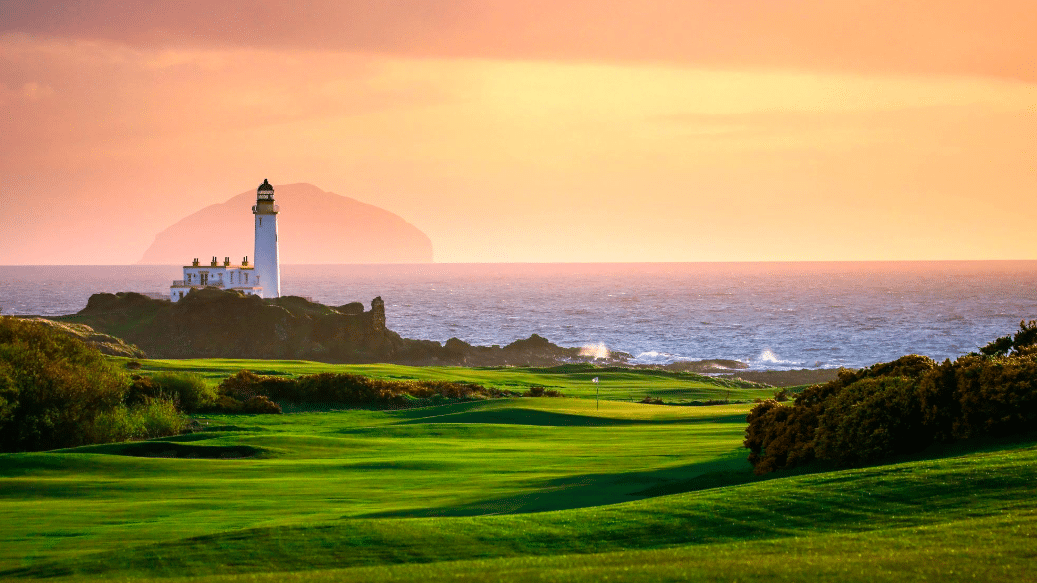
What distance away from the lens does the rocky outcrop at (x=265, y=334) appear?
88312 mm

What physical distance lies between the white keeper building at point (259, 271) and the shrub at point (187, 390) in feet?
224

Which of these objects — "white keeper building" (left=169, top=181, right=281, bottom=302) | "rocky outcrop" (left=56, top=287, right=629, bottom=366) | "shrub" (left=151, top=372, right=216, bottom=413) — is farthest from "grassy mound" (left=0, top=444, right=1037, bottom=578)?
"white keeper building" (left=169, top=181, right=281, bottom=302)

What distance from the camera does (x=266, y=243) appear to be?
344 feet

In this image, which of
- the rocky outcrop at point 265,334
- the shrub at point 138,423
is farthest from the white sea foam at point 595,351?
the shrub at point 138,423

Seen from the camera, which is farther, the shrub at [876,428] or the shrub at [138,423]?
the shrub at [138,423]

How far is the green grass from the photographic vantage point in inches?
391

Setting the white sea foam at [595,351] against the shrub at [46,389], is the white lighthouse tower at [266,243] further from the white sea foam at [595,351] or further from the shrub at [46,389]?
the shrub at [46,389]

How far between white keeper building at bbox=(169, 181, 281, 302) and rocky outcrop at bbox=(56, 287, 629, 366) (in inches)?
377

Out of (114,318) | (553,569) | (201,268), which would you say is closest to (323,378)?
(553,569)

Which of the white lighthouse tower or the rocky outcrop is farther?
the white lighthouse tower

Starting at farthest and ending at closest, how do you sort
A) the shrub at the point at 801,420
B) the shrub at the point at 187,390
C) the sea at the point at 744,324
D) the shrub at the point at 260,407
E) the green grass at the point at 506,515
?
the sea at the point at 744,324, the shrub at the point at 260,407, the shrub at the point at 187,390, the shrub at the point at 801,420, the green grass at the point at 506,515

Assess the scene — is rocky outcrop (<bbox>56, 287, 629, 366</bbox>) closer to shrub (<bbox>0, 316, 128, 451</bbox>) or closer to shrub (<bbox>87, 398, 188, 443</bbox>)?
shrub (<bbox>87, 398, 188, 443</bbox>)

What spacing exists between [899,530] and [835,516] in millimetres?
1167

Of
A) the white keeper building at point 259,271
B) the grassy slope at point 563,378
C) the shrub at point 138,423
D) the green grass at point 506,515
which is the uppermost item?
the white keeper building at point 259,271
